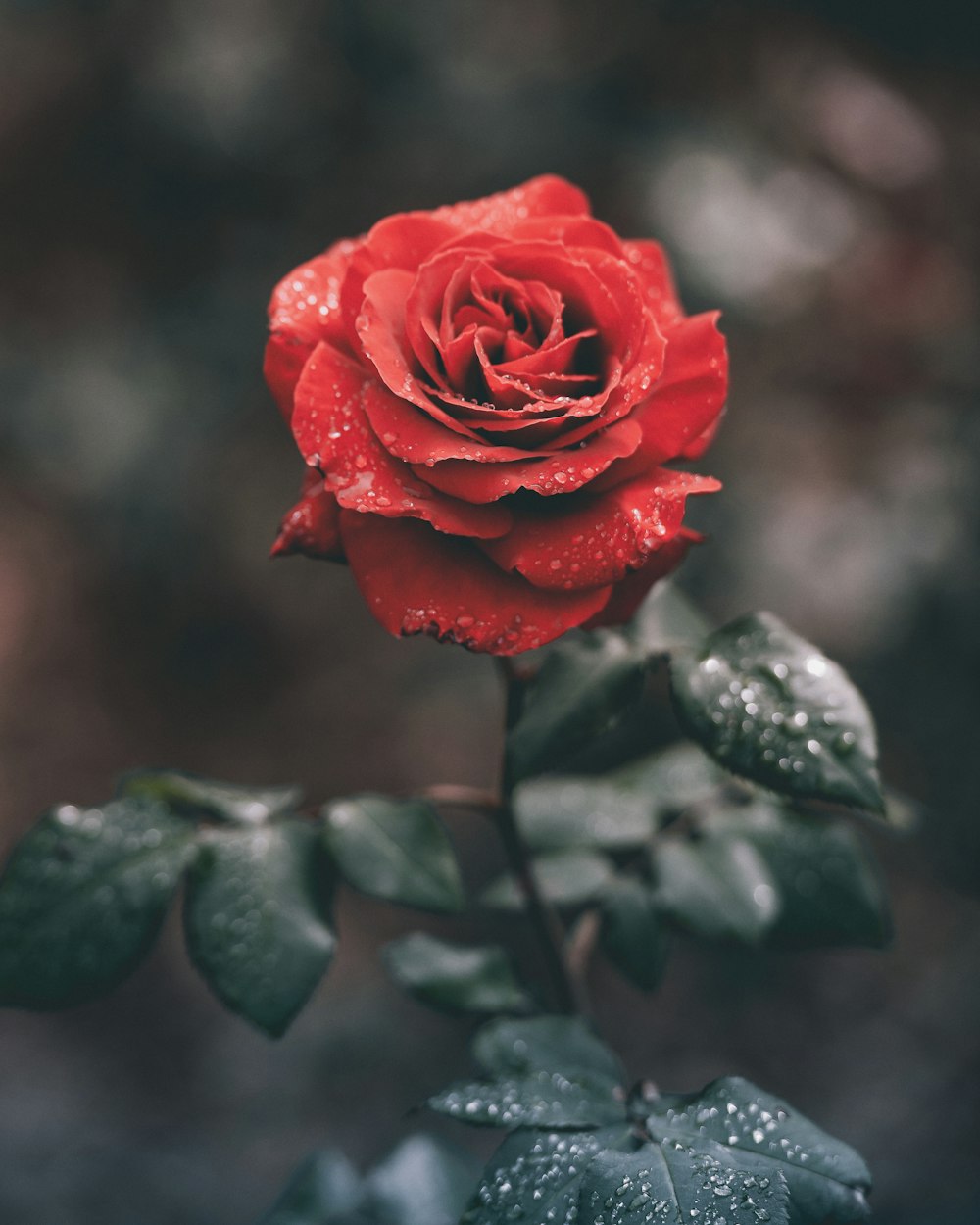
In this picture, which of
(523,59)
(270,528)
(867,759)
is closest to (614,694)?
(867,759)

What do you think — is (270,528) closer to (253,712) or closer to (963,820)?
(253,712)

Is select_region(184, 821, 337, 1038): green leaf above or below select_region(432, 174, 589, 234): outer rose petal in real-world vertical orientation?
below

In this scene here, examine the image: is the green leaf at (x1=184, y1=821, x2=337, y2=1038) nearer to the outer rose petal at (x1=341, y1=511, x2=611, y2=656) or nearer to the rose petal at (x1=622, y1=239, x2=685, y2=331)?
the outer rose petal at (x1=341, y1=511, x2=611, y2=656)

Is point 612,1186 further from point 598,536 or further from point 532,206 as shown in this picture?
point 532,206

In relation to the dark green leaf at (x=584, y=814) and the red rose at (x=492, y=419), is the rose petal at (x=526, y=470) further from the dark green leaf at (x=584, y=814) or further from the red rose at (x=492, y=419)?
the dark green leaf at (x=584, y=814)

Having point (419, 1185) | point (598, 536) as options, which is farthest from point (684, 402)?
point (419, 1185)

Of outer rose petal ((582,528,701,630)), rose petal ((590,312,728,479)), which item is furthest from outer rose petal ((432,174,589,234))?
outer rose petal ((582,528,701,630))
